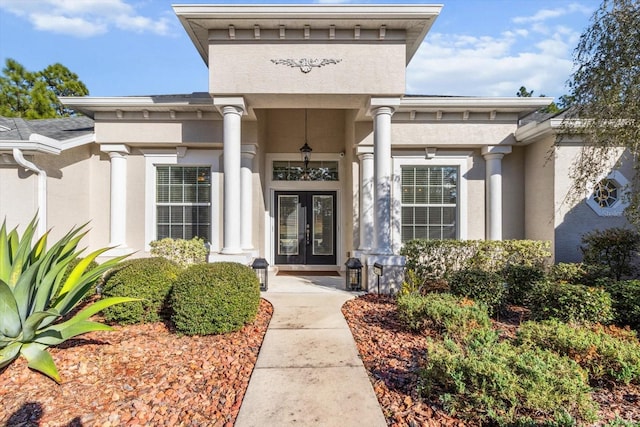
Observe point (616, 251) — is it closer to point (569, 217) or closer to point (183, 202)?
point (569, 217)

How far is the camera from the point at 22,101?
1895 centimetres

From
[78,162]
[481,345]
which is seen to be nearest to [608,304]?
[481,345]

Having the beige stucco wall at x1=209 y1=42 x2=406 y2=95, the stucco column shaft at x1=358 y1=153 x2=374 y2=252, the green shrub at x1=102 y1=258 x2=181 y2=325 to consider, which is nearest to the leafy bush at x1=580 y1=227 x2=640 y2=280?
the stucco column shaft at x1=358 y1=153 x2=374 y2=252

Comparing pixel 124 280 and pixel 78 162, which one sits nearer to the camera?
pixel 124 280

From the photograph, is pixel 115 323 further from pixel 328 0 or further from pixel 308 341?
pixel 328 0

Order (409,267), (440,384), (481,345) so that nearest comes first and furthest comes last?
(440,384) → (481,345) → (409,267)

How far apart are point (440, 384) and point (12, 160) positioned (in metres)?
9.01

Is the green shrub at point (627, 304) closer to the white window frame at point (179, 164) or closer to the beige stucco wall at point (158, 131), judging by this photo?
the white window frame at point (179, 164)

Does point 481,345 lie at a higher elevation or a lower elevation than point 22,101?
lower

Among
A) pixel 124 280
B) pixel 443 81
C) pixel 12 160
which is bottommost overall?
pixel 124 280

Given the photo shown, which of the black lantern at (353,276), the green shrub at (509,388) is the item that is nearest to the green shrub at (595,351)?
the green shrub at (509,388)

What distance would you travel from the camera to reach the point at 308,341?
4.13 m

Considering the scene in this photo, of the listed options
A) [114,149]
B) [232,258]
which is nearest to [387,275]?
[232,258]

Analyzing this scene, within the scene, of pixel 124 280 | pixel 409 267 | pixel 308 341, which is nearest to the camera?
pixel 308 341
